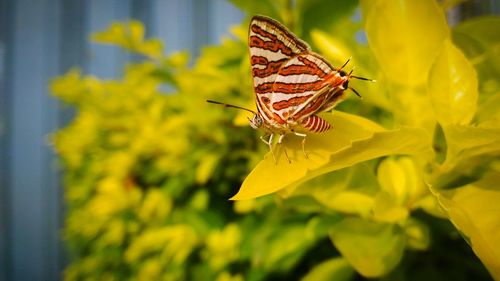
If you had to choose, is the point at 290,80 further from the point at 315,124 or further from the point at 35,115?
the point at 35,115

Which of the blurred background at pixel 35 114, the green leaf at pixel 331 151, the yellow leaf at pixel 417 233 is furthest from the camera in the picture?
the blurred background at pixel 35 114

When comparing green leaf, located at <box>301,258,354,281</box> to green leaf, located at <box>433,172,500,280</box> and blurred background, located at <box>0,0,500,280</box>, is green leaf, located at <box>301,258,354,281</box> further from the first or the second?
blurred background, located at <box>0,0,500,280</box>

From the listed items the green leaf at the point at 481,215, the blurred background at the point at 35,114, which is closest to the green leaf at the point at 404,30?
the green leaf at the point at 481,215

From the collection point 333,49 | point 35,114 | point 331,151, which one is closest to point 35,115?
point 35,114

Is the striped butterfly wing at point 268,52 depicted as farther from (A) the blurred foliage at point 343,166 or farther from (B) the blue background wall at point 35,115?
(B) the blue background wall at point 35,115

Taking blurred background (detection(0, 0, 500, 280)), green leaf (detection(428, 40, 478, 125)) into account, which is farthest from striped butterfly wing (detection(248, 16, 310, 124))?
blurred background (detection(0, 0, 500, 280))

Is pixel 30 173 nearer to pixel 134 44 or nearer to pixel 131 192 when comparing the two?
pixel 131 192

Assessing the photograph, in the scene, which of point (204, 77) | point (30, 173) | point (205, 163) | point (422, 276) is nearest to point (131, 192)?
point (205, 163)
